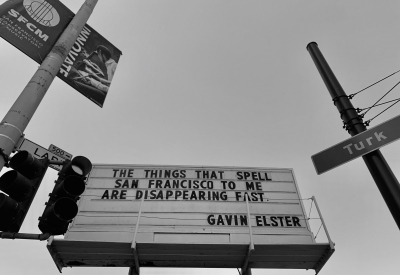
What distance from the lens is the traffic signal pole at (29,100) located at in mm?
3729

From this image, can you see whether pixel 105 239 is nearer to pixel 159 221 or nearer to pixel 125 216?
pixel 125 216

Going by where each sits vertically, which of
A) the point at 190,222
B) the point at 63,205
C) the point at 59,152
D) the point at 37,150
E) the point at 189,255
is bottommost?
the point at 63,205

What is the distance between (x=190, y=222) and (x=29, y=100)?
251 inches

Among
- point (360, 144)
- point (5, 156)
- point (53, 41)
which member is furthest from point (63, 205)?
point (360, 144)

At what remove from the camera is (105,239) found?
883cm

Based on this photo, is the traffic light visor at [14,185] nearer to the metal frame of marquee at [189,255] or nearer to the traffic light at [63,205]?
the traffic light at [63,205]

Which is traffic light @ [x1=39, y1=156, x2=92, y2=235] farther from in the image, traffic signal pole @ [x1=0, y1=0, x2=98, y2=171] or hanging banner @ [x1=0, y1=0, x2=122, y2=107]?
hanging banner @ [x1=0, y1=0, x2=122, y2=107]

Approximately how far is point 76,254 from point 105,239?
0.86 m

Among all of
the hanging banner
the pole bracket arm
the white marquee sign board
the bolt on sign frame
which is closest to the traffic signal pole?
the pole bracket arm

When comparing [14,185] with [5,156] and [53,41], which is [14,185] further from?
[53,41]

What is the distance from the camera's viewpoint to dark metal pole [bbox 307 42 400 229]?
13.7ft

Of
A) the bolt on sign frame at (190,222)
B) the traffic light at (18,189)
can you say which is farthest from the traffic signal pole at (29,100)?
the bolt on sign frame at (190,222)

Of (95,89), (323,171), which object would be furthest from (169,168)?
(323,171)

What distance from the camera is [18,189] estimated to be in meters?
3.33
